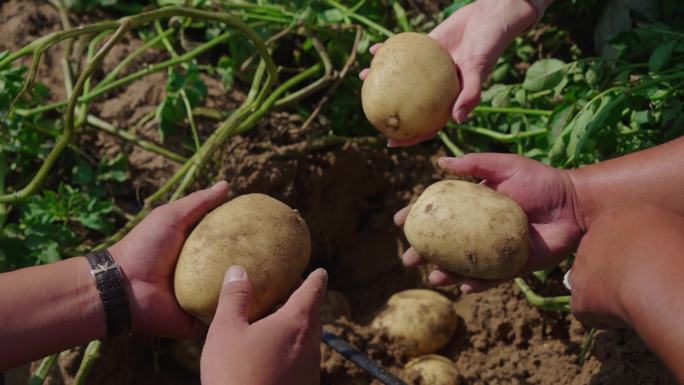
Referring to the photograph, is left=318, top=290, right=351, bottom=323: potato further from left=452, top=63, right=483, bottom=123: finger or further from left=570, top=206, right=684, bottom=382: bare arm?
left=570, top=206, right=684, bottom=382: bare arm

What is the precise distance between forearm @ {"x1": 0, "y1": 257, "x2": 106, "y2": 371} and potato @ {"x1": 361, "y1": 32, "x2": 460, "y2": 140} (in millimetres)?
930

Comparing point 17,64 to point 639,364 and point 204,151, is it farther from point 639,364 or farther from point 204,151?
point 639,364

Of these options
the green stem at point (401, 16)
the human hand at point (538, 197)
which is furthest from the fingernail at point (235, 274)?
the green stem at point (401, 16)

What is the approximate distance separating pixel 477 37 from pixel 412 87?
27 centimetres

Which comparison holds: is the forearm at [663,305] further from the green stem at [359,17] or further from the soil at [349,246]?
the green stem at [359,17]

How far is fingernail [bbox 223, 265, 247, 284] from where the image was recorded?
164 centimetres

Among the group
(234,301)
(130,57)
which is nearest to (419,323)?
(234,301)

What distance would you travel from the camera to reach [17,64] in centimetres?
276

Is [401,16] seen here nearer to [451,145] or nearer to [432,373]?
[451,145]

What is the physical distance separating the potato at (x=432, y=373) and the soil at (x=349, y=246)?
73mm

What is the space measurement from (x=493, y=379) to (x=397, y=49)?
1094 millimetres

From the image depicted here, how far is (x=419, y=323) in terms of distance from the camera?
231 cm

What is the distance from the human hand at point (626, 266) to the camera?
125 centimetres

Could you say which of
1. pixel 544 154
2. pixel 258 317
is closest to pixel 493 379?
pixel 544 154
